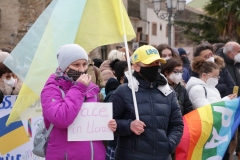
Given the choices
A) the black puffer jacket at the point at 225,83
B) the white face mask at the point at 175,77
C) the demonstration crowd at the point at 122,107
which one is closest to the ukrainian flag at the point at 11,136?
the demonstration crowd at the point at 122,107

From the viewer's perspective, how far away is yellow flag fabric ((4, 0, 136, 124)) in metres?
4.17

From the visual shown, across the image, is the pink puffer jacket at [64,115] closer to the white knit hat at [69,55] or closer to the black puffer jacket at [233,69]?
the white knit hat at [69,55]

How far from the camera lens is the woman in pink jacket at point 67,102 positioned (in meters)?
3.60

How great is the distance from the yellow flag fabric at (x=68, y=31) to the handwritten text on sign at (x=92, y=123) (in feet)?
1.73

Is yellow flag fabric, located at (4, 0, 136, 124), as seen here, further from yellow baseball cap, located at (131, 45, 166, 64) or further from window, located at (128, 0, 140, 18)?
window, located at (128, 0, 140, 18)

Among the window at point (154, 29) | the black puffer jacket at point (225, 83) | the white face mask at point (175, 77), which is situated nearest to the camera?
the white face mask at point (175, 77)

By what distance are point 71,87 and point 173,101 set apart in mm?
982

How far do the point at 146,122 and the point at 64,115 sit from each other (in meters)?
0.79

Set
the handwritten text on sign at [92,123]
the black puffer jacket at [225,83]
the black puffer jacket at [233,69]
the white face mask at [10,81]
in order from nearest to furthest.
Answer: the handwritten text on sign at [92,123] → the white face mask at [10,81] → the black puffer jacket at [225,83] → the black puffer jacket at [233,69]

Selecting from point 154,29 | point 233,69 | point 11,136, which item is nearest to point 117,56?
point 11,136

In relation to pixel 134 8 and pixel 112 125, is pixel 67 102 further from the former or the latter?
pixel 134 8

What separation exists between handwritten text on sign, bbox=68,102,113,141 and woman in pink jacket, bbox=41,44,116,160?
A: 5 cm

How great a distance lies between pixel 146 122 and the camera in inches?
160

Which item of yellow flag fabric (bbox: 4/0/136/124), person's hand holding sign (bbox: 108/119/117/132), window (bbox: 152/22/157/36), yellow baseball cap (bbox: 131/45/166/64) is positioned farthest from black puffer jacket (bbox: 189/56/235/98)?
window (bbox: 152/22/157/36)
